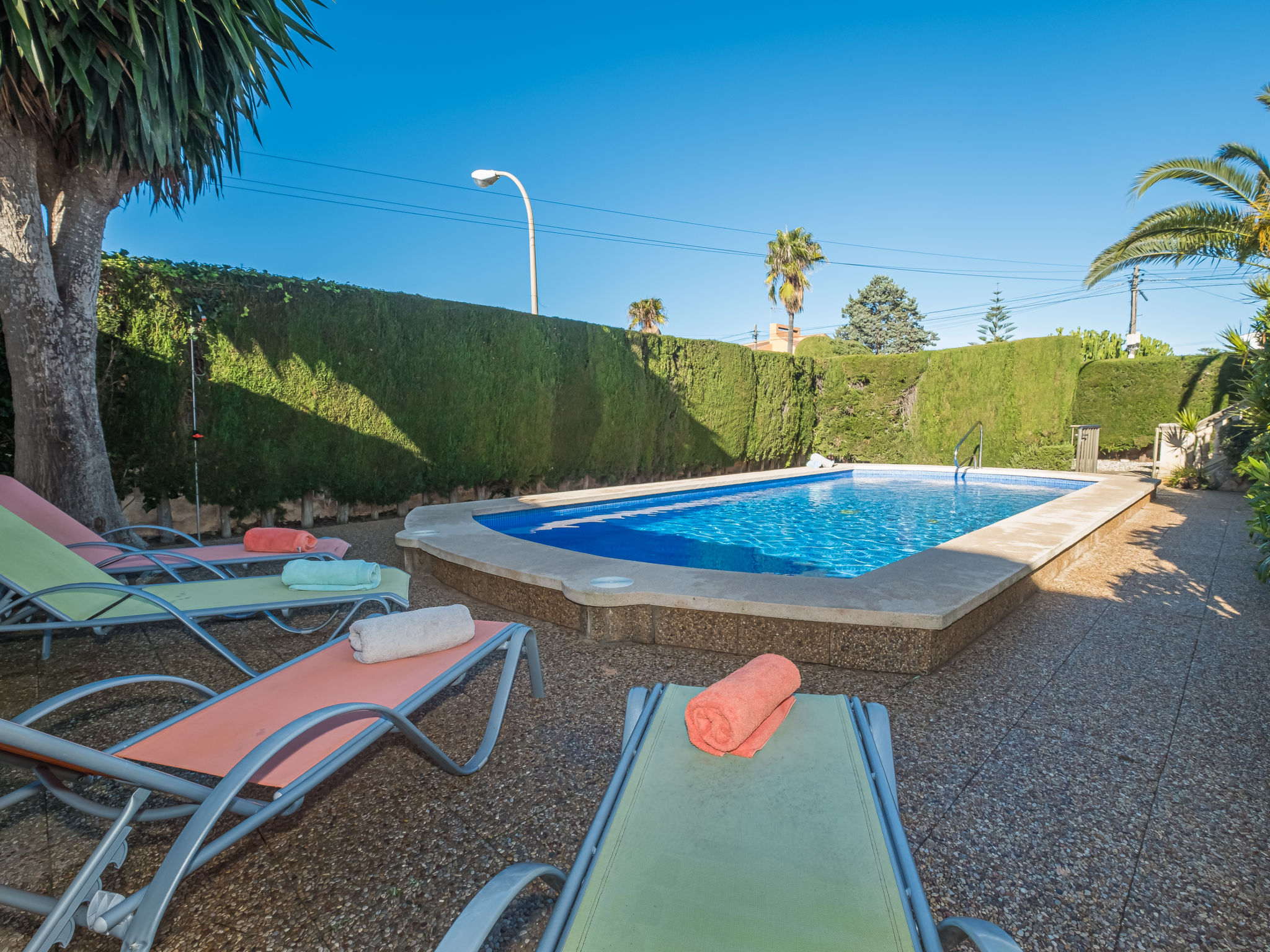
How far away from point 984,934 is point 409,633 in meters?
2.04

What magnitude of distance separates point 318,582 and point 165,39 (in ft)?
14.8

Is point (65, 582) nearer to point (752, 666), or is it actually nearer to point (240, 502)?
point (752, 666)

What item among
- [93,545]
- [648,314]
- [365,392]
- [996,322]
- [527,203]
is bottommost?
[93,545]

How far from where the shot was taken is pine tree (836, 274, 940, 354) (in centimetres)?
4747

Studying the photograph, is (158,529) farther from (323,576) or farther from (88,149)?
(88,149)

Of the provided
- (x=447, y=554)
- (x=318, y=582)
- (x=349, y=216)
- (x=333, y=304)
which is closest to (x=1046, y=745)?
(x=318, y=582)

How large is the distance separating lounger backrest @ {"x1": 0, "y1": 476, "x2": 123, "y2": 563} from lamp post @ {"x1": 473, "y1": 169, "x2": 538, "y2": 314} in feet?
26.3

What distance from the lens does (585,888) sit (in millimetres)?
1176

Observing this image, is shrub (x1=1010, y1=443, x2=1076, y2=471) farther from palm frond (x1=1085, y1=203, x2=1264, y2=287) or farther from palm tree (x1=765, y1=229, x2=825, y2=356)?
palm tree (x1=765, y1=229, x2=825, y2=356)

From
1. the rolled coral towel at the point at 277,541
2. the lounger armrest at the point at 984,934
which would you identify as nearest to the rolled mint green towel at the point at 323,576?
the rolled coral towel at the point at 277,541

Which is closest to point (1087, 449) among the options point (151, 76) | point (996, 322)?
point (151, 76)

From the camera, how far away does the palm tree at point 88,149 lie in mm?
4492

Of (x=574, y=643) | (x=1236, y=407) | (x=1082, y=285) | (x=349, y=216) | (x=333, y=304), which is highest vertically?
(x=349, y=216)

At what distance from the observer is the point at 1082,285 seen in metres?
11.2
